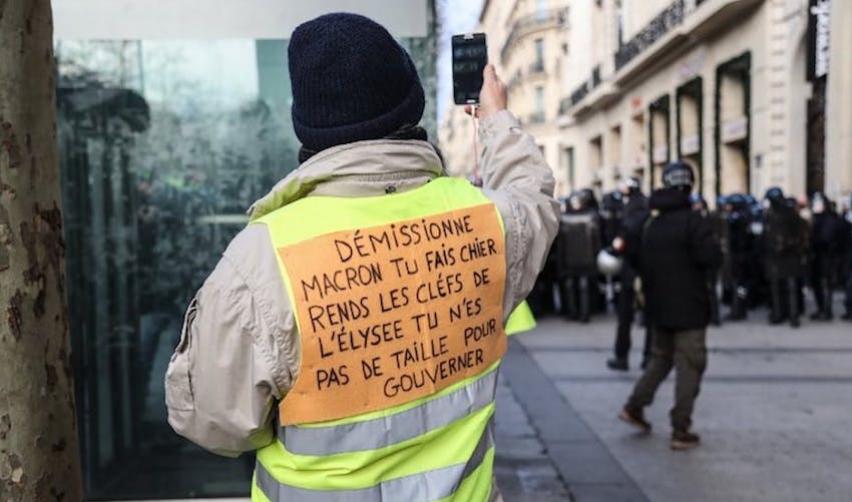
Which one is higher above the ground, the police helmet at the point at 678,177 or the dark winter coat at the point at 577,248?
the police helmet at the point at 678,177

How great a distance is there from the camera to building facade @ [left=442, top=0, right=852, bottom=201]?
16438 mm

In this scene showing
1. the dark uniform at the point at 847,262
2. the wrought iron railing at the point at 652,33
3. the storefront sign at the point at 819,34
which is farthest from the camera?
the wrought iron railing at the point at 652,33

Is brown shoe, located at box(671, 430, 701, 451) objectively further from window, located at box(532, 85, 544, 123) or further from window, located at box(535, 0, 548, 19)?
window, located at box(532, 85, 544, 123)

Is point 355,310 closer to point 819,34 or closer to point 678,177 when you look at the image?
point 678,177

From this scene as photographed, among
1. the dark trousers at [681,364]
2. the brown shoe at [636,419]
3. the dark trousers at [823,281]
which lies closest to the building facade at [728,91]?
the dark trousers at [823,281]

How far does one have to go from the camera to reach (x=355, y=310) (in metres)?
1.57

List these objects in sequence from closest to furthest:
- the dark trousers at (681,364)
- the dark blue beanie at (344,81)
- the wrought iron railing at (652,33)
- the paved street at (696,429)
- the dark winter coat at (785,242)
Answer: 1. the dark blue beanie at (344,81)
2. the paved street at (696,429)
3. the dark trousers at (681,364)
4. the dark winter coat at (785,242)
5. the wrought iron railing at (652,33)

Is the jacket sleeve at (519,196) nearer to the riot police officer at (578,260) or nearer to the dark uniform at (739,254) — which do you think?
the riot police officer at (578,260)

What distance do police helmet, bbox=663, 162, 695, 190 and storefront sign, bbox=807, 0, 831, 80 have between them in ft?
40.2

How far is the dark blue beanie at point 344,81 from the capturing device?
5.17 feet

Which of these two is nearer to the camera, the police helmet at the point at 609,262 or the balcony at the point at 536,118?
the police helmet at the point at 609,262

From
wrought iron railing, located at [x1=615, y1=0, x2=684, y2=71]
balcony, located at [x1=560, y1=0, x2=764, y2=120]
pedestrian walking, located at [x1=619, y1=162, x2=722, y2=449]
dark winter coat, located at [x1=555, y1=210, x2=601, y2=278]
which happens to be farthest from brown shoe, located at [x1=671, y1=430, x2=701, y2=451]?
wrought iron railing, located at [x1=615, y1=0, x2=684, y2=71]

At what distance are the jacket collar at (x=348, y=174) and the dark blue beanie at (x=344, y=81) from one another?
0.03 m

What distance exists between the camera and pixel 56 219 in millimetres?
1979
